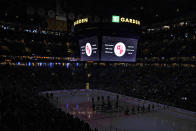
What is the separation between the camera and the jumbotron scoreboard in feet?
41.2

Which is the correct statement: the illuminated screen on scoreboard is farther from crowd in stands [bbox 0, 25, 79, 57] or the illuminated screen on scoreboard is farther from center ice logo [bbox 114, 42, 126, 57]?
→ crowd in stands [bbox 0, 25, 79, 57]

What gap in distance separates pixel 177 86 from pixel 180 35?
508 inches

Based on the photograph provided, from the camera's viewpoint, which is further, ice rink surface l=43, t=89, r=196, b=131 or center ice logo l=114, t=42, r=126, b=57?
ice rink surface l=43, t=89, r=196, b=131

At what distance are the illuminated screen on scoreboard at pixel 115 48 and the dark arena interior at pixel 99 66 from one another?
73 mm

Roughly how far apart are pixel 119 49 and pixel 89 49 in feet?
8.43

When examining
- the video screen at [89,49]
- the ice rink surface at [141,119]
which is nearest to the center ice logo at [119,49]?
the video screen at [89,49]

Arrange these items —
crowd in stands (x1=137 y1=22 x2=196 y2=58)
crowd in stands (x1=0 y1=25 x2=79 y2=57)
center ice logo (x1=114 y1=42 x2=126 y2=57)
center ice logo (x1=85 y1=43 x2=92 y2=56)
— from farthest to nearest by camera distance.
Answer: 1. crowd in stands (x1=0 y1=25 x2=79 y2=57)
2. crowd in stands (x1=137 y1=22 x2=196 y2=58)
3. center ice logo (x1=85 y1=43 x2=92 y2=56)
4. center ice logo (x1=114 y1=42 x2=126 y2=57)

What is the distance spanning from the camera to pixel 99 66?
31.5 meters

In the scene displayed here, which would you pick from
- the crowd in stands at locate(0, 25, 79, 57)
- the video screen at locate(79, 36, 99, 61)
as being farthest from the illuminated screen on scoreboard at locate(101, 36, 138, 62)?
the crowd in stands at locate(0, 25, 79, 57)

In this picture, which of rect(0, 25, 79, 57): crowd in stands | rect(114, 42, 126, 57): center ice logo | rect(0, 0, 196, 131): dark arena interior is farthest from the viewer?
rect(0, 25, 79, 57): crowd in stands

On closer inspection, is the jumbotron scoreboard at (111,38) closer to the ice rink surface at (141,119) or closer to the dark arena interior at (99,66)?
the dark arena interior at (99,66)

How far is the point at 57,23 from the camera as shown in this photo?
10344mm

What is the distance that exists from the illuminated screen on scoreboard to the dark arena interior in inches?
2.9

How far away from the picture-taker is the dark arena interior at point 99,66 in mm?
12180
